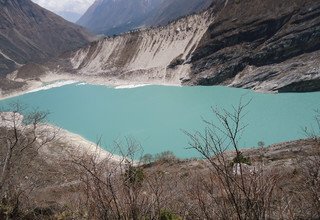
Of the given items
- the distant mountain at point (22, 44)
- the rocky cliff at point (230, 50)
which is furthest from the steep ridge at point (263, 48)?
the distant mountain at point (22, 44)

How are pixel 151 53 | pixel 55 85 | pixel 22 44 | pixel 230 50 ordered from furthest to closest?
pixel 22 44 < pixel 55 85 < pixel 151 53 < pixel 230 50

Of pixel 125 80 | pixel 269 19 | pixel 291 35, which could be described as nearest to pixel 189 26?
pixel 125 80

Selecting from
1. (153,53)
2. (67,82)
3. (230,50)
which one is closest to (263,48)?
(230,50)

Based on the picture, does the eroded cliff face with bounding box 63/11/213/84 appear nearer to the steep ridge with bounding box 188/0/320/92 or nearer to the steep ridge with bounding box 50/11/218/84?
the steep ridge with bounding box 50/11/218/84

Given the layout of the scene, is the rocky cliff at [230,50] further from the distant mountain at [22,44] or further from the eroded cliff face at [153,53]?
the distant mountain at [22,44]

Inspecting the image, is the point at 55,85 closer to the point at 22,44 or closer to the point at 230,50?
the point at 230,50
